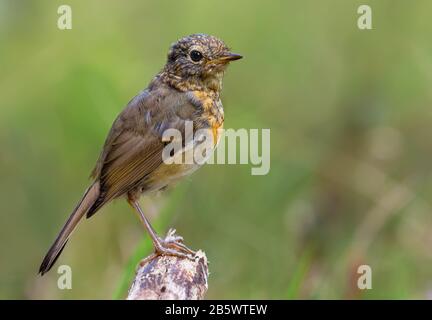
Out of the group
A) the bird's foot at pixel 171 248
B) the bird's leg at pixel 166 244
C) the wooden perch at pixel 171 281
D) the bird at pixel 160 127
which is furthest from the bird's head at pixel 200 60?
the wooden perch at pixel 171 281

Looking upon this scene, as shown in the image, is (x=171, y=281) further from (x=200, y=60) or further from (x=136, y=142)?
(x=200, y=60)

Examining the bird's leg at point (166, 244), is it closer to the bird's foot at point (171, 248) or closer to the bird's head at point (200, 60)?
the bird's foot at point (171, 248)

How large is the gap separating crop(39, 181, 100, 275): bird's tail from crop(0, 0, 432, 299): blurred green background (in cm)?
96

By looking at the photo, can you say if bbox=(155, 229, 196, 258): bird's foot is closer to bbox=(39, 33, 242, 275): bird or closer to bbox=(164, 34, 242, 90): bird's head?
bbox=(39, 33, 242, 275): bird

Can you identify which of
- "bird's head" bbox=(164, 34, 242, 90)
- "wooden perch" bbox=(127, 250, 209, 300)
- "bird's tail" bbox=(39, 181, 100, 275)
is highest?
"bird's head" bbox=(164, 34, 242, 90)

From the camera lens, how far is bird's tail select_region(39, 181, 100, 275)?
5336 millimetres

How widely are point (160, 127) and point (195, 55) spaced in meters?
0.51

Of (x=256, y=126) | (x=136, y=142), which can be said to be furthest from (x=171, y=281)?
(x=256, y=126)

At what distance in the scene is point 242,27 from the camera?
9.76 meters

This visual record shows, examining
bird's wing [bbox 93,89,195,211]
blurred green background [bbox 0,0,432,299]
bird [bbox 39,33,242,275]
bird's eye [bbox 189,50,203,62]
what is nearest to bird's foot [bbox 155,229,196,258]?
bird [bbox 39,33,242,275]

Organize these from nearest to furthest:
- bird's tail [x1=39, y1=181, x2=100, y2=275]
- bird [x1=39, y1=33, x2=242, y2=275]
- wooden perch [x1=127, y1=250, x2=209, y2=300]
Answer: wooden perch [x1=127, y1=250, x2=209, y2=300] < bird's tail [x1=39, y1=181, x2=100, y2=275] < bird [x1=39, y1=33, x2=242, y2=275]

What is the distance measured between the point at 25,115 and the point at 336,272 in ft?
9.97

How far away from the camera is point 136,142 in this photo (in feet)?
19.1
